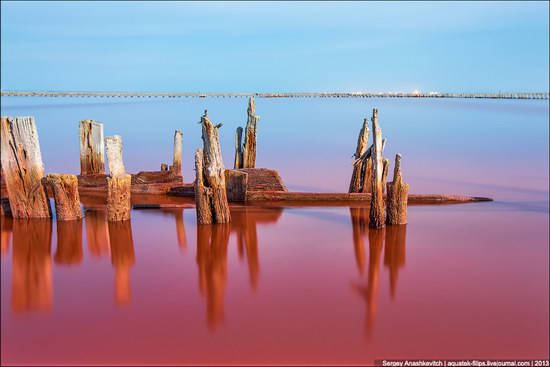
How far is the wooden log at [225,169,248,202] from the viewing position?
35.6ft

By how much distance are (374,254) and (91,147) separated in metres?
5.68

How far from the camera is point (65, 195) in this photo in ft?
29.6

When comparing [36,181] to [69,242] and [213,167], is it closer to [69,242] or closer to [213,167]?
[69,242]

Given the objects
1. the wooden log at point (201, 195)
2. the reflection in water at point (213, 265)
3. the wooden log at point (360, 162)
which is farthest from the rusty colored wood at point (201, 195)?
the wooden log at point (360, 162)

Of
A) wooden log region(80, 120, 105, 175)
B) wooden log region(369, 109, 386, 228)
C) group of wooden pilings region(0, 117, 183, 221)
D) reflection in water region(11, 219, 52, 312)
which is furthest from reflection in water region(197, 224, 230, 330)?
Answer: wooden log region(80, 120, 105, 175)

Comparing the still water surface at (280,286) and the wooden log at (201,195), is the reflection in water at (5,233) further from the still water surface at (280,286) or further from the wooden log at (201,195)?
the wooden log at (201,195)

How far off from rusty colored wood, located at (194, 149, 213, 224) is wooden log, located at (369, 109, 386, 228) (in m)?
2.11

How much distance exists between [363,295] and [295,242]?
6.65 feet

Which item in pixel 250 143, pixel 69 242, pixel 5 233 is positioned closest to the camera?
pixel 69 242

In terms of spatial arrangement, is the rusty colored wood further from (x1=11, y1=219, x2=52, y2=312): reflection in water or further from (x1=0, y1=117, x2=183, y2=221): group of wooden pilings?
(x1=11, y1=219, x2=52, y2=312): reflection in water

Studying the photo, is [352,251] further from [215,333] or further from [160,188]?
[160,188]

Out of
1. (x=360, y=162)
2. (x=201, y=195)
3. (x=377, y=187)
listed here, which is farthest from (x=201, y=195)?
(x=360, y=162)

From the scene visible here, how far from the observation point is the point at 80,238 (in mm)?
8508

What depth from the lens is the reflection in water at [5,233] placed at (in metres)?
8.02
